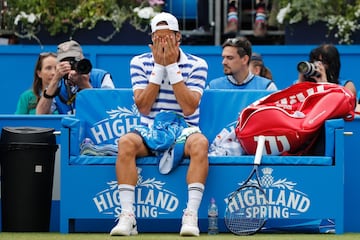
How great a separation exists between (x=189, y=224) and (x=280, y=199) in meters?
0.85

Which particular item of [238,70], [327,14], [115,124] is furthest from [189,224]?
[327,14]

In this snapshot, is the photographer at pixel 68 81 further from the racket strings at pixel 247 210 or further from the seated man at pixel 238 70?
the racket strings at pixel 247 210

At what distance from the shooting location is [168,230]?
34.6ft

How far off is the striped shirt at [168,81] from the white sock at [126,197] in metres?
0.62

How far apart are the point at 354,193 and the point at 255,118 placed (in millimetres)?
1094

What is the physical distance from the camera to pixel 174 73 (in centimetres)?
1027

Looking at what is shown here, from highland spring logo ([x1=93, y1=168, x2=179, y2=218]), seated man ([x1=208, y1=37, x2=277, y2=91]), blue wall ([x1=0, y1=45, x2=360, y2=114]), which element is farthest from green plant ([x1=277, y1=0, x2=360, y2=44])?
highland spring logo ([x1=93, y1=168, x2=179, y2=218])

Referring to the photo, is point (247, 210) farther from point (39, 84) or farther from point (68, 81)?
point (39, 84)

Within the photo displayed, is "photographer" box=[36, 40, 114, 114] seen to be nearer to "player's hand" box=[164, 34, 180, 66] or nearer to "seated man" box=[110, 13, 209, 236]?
"seated man" box=[110, 13, 209, 236]

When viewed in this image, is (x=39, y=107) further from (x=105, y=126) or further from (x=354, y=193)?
(x=354, y=193)

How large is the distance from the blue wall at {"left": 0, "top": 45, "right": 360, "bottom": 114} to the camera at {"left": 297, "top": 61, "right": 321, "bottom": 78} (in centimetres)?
257

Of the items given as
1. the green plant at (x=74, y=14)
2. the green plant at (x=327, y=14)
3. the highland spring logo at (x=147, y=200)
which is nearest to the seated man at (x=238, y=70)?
the highland spring logo at (x=147, y=200)

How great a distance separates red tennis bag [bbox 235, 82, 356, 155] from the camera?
34.0ft

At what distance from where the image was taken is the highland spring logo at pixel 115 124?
431 inches
